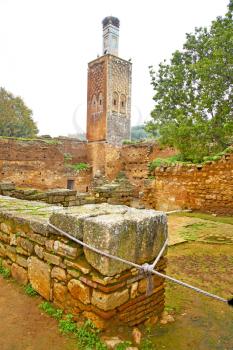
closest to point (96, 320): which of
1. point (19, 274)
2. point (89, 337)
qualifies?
point (89, 337)

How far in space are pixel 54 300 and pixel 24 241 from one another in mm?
890

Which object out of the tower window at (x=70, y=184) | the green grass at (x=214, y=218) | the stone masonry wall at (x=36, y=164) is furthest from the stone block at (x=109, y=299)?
the tower window at (x=70, y=184)

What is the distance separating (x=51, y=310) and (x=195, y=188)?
790 cm

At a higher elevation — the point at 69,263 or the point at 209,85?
the point at 209,85

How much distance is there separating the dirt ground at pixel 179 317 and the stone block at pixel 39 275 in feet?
0.47

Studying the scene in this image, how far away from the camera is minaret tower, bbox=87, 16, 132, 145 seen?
2506 cm

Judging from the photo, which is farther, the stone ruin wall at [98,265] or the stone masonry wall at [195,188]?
the stone masonry wall at [195,188]

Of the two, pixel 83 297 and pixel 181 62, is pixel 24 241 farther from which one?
pixel 181 62

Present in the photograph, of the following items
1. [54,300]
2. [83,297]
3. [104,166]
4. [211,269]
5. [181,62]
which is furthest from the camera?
[104,166]

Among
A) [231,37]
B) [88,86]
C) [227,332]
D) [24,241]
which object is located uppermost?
[88,86]

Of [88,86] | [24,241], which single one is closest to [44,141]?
[88,86]

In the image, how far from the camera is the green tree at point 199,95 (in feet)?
28.2

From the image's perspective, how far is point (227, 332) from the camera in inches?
97.0

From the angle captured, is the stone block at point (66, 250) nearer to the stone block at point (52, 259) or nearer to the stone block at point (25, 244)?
the stone block at point (52, 259)
